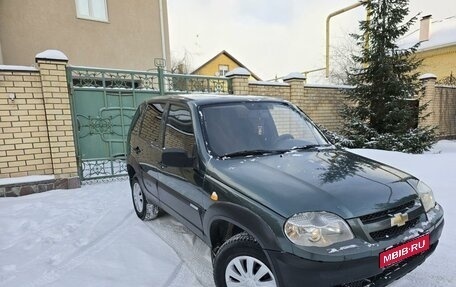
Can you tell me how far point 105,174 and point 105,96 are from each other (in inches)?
65.7

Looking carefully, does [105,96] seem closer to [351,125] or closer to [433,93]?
[351,125]

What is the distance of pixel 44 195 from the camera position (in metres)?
5.40

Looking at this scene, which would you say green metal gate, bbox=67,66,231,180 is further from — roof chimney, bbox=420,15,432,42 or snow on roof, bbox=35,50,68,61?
roof chimney, bbox=420,15,432,42

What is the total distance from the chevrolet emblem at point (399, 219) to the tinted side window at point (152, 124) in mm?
2451

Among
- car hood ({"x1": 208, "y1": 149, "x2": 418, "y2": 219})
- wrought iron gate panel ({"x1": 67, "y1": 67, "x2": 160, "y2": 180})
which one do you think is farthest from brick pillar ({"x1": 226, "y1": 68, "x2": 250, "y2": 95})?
car hood ({"x1": 208, "y1": 149, "x2": 418, "y2": 219})

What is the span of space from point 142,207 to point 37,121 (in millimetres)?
2952

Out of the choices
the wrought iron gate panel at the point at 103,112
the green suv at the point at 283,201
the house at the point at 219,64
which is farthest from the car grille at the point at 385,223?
the house at the point at 219,64

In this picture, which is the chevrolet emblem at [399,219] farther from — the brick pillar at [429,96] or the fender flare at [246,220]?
the brick pillar at [429,96]

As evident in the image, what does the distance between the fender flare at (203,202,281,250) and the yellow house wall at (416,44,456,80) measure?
21174 millimetres

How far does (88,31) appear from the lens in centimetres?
970

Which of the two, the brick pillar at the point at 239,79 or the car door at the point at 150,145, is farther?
the brick pillar at the point at 239,79

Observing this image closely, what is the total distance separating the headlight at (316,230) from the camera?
5.86 ft

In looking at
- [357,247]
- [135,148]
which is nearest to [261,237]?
[357,247]

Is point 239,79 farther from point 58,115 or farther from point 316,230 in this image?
point 316,230
